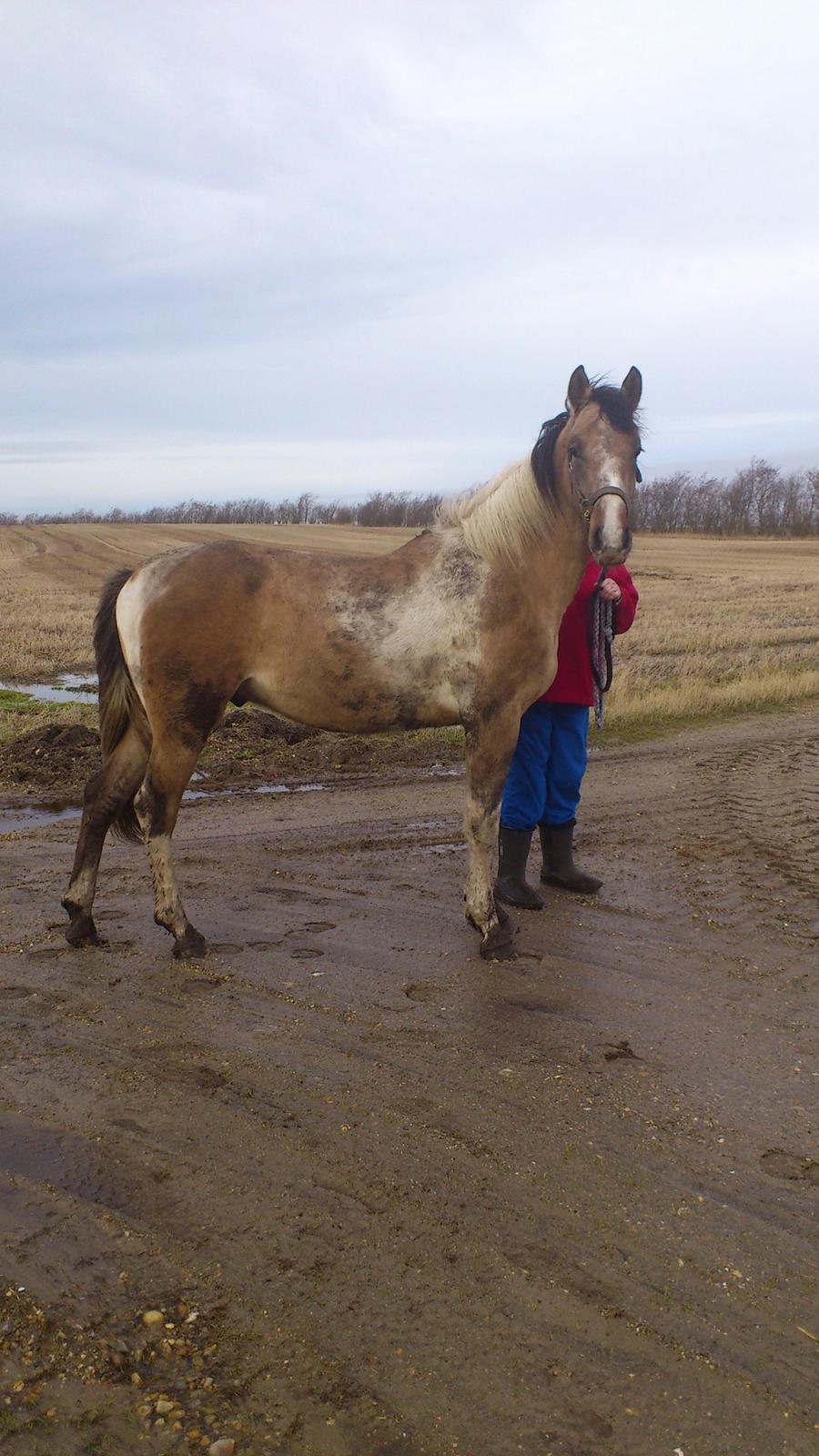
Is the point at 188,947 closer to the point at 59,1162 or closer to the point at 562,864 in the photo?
the point at 59,1162

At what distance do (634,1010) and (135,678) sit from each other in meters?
2.73

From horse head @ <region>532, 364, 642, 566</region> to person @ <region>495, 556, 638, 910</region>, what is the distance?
3.17ft

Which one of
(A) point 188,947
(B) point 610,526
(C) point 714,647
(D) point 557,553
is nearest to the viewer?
(B) point 610,526

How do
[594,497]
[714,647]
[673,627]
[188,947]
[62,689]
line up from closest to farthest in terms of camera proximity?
[594,497] → [188,947] → [62,689] → [714,647] → [673,627]

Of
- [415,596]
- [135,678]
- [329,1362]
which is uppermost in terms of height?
[415,596]

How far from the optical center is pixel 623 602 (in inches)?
228

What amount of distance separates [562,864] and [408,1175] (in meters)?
3.03

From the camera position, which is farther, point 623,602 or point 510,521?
point 623,602

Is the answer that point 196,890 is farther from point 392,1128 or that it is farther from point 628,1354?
point 628,1354

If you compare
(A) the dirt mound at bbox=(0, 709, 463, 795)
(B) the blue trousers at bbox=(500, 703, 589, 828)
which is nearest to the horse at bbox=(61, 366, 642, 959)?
(B) the blue trousers at bbox=(500, 703, 589, 828)

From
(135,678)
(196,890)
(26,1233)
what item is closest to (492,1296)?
(26,1233)

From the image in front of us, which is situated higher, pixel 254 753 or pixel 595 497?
pixel 595 497

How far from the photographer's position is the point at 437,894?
5656 millimetres

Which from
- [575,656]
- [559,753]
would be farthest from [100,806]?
[575,656]
